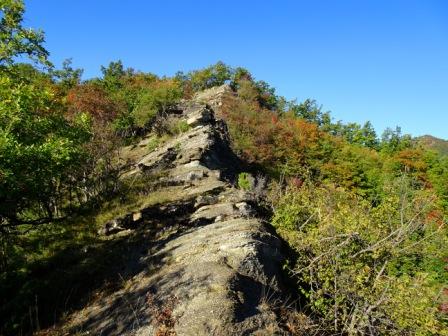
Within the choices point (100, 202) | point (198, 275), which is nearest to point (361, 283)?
point (198, 275)

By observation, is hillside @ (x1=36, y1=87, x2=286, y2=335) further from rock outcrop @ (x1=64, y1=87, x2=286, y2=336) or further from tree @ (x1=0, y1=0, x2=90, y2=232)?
tree @ (x1=0, y1=0, x2=90, y2=232)

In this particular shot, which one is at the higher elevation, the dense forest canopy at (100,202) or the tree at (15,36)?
the tree at (15,36)

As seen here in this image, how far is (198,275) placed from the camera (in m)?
10.3

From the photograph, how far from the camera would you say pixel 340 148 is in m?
60.2

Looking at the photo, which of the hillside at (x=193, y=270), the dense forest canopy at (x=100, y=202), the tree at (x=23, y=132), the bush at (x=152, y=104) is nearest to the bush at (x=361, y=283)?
the dense forest canopy at (x=100, y=202)

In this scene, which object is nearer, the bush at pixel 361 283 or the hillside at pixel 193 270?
the hillside at pixel 193 270

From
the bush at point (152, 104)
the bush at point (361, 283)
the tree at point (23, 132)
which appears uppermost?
the bush at point (152, 104)

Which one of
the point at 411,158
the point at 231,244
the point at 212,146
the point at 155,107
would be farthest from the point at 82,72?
the point at 411,158

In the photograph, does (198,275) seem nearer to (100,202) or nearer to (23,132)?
(23,132)

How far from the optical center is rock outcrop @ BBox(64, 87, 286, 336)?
8617 millimetres

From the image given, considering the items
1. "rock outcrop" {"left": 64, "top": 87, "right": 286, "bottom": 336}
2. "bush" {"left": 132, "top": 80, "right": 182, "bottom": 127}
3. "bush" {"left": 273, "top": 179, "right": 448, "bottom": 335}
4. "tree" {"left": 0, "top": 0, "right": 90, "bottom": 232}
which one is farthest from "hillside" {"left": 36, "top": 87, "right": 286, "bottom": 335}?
"bush" {"left": 132, "top": 80, "right": 182, "bottom": 127}

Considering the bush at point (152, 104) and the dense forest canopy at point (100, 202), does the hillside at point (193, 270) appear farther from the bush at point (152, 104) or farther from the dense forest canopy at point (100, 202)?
the bush at point (152, 104)

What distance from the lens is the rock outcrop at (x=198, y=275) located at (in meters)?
8.62

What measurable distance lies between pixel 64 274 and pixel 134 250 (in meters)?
2.55
